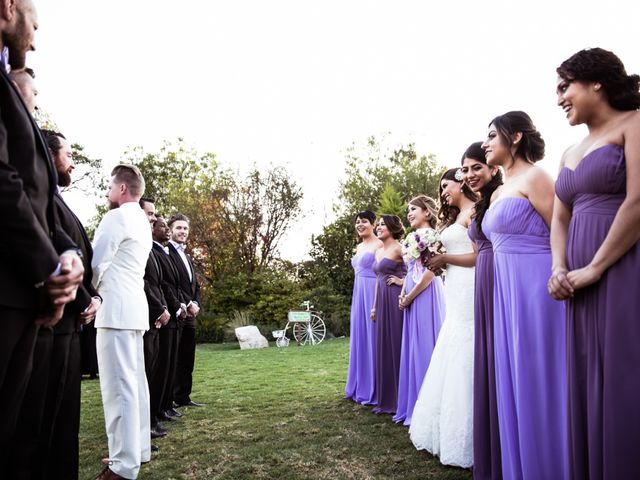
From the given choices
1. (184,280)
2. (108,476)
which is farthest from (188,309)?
(108,476)

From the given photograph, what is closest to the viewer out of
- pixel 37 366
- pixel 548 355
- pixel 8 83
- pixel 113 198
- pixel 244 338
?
pixel 8 83

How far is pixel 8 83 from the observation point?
2.12 m

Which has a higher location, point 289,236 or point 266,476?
point 289,236

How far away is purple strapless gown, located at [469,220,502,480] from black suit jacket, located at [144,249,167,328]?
362 cm

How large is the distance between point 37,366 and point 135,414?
2.25 metres

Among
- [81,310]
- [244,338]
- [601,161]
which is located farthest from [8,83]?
[244,338]

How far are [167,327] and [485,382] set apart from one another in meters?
4.41

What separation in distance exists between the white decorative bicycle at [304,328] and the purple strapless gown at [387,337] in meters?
13.0

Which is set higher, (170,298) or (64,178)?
(64,178)

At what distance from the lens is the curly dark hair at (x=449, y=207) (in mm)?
5523

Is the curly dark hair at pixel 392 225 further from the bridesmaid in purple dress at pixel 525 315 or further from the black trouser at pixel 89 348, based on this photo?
the black trouser at pixel 89 348

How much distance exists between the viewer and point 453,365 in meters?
4.99

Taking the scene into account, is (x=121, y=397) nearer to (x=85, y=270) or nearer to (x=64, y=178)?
(x=85, y=270)

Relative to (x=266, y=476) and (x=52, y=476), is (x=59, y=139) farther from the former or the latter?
(x=266, y=476)
